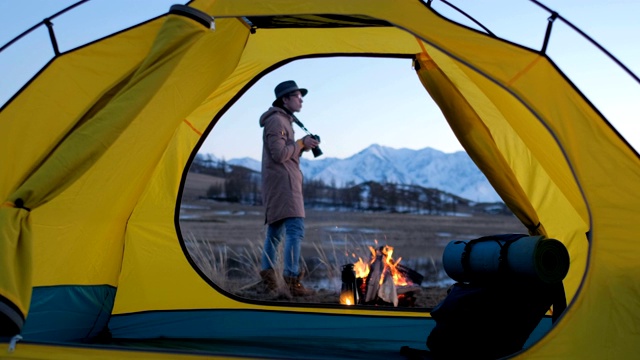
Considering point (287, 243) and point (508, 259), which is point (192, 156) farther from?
point (508, 259)

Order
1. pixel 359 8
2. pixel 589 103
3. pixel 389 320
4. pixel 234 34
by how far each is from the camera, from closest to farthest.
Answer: pixel 589 103 < pixel 359 8 < pixel 234 34 < pixel 389 320

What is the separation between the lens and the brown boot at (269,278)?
647 centimetres

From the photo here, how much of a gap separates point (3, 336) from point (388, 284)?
364 centimetres

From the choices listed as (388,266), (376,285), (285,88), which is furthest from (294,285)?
(285,88)

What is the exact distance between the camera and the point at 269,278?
650 cm

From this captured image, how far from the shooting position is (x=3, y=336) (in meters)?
3.18

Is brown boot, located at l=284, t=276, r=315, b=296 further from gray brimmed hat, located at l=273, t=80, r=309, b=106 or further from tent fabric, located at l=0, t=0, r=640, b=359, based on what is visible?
Result: gray brimmed hat, located at l=273, t=80, r=309, b=106

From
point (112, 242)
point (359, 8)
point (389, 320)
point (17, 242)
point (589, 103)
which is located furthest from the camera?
point (389, 320)

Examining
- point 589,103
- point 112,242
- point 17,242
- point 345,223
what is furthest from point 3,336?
point 345,223

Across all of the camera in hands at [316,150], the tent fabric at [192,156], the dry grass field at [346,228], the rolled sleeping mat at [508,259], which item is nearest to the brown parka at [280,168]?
the camera in hands at [316,150]

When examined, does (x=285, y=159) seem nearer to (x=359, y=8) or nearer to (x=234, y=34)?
(x=234, y=34)

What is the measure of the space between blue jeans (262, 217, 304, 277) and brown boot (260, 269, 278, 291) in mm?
40

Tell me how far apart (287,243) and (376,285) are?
0.77 metres

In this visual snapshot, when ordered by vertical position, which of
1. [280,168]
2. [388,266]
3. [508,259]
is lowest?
[388,266]
